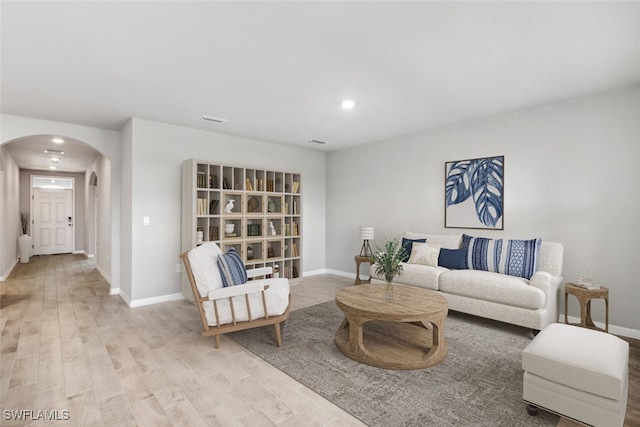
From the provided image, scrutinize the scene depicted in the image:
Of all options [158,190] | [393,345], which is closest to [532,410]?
[393,345]

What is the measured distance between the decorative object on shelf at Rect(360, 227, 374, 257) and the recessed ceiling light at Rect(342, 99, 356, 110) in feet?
7.62

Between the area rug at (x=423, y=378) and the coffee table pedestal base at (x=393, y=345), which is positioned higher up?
the coffee table pedestal base at (x=393, y=345)

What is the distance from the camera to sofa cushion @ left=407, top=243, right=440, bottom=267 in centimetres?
438

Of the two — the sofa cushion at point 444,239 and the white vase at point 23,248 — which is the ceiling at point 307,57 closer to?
the sofa cushion at point 444,239

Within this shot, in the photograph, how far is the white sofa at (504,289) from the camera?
3.29 meters

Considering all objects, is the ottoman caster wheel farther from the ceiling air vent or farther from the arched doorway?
the arched doorway

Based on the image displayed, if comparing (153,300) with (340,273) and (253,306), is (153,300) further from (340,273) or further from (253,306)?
(340,273)

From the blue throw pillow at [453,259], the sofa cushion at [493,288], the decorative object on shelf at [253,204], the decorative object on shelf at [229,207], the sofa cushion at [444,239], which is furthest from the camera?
the decorative object on shelf at [253,204]

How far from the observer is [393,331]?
343cm

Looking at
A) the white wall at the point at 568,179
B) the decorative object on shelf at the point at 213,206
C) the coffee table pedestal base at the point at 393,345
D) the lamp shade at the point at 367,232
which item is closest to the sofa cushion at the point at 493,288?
the coffee table pedestal base at the point at 393,345

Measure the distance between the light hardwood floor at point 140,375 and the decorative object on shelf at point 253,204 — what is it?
1.94m

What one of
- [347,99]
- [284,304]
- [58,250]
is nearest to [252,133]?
[347,99]

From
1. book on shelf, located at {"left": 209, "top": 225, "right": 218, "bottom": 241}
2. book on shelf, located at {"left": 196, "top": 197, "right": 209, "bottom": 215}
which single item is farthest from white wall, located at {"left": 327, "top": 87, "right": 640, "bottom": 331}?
book on shelf, located at {"left": 196, "top": 197, "right": 209, "bottom": 215}

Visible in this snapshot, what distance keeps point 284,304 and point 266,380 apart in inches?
31.7
